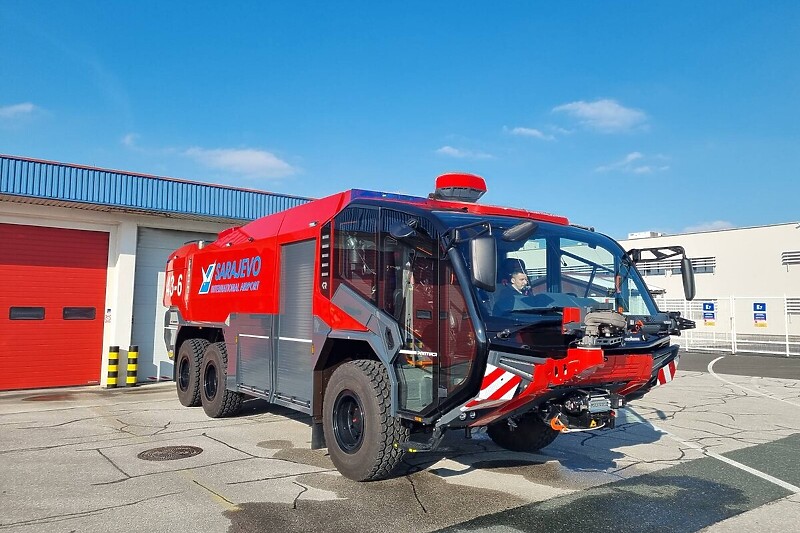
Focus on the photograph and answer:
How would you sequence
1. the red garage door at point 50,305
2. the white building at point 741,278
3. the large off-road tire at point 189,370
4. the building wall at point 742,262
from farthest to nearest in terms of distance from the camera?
the building wall at point 742,262
the white building at point 741,278
the red garage door at point 50,305
the large off-road tire at point 189,370

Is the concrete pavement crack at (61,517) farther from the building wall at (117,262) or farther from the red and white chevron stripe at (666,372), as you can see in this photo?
the building wall at (117,262)

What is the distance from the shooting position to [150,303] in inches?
577

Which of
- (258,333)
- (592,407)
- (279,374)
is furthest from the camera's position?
(258,333)

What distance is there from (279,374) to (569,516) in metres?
3.76

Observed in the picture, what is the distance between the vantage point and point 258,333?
7730mm

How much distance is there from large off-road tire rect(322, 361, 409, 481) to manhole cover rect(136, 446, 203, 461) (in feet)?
6.47

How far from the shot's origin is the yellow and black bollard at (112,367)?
13.3 meters

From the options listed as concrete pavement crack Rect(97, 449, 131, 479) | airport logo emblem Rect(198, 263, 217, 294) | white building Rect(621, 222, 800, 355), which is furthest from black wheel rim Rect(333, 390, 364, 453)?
white building Rect(621, 222, 800, 355)

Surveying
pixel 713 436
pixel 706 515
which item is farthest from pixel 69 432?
pixel 713 436

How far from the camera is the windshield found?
16.4ft

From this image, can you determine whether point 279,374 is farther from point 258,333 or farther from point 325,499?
point 325,499

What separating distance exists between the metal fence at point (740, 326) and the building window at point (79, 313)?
18249 millimetres

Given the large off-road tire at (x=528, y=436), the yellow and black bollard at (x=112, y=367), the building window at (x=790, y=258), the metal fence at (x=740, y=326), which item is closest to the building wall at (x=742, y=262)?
the building window at (x=790, y=258)

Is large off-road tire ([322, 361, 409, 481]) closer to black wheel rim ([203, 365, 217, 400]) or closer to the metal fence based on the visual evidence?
black wheel rim ([203, 365, 217, 400])
